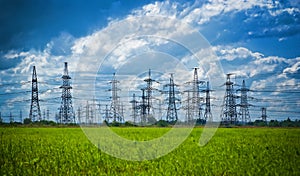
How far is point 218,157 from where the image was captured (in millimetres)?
10742

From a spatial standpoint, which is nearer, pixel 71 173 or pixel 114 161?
pixel 71 173

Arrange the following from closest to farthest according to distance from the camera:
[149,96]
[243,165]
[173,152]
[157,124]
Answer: [243,165]
[173,152]
[149,96]
[157,124]

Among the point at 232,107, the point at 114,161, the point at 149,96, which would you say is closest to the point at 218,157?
the point at 114,161

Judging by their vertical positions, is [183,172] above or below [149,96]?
below

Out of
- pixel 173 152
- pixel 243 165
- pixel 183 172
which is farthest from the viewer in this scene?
pixel 173 152

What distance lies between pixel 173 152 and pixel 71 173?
4.34 meters

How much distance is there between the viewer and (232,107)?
59625 mm

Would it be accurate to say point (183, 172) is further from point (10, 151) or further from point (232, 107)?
point (232, 107)

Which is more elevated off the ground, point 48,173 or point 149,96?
point 149,96

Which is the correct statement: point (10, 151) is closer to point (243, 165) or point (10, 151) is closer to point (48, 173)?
point (48, 173)

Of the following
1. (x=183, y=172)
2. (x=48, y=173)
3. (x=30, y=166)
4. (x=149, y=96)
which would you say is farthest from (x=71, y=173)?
(x=149, y=96)

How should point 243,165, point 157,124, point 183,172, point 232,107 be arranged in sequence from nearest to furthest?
point 183,172 < point 243,165 < point 232,107 < point 157,124

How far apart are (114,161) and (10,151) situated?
163 inches

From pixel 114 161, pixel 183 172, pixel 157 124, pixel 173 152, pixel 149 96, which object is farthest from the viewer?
pixel 157 124
